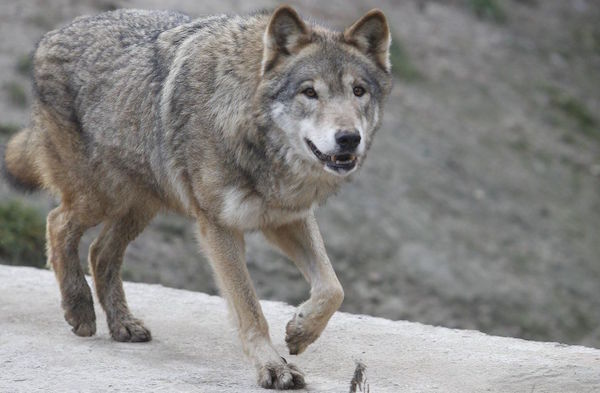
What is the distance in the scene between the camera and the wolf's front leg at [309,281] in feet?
18.1

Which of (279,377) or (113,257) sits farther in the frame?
(113,257)

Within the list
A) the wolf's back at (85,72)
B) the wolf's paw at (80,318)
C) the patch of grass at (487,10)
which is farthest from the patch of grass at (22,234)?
the patch of grass at (487,10)

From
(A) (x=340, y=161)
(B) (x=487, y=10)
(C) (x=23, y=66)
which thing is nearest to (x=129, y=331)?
(A) (x=340, y=161)

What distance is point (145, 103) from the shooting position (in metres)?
6.27

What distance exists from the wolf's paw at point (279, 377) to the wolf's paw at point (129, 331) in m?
1.41

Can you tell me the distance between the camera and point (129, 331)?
656cm

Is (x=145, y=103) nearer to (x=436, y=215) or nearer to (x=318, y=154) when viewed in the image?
(x=318, y=154)

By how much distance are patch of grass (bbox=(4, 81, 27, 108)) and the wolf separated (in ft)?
17.0

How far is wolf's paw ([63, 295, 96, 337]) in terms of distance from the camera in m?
6.55

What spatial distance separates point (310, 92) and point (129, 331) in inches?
Result: 81.2

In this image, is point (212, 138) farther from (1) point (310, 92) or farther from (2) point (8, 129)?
(2) point (8, 129)

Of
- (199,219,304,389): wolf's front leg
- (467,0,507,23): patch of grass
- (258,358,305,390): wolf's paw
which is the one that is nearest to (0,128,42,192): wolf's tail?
(199,219,304,389): wolf's front leg

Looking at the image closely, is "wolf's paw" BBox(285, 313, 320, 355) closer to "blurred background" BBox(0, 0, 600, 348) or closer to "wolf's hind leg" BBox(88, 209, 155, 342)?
"wolf's hind leg" BBox(88, 209, 155, 342)

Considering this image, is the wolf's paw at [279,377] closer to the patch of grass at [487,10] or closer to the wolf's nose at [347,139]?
the wolf's nose at [347,139]
